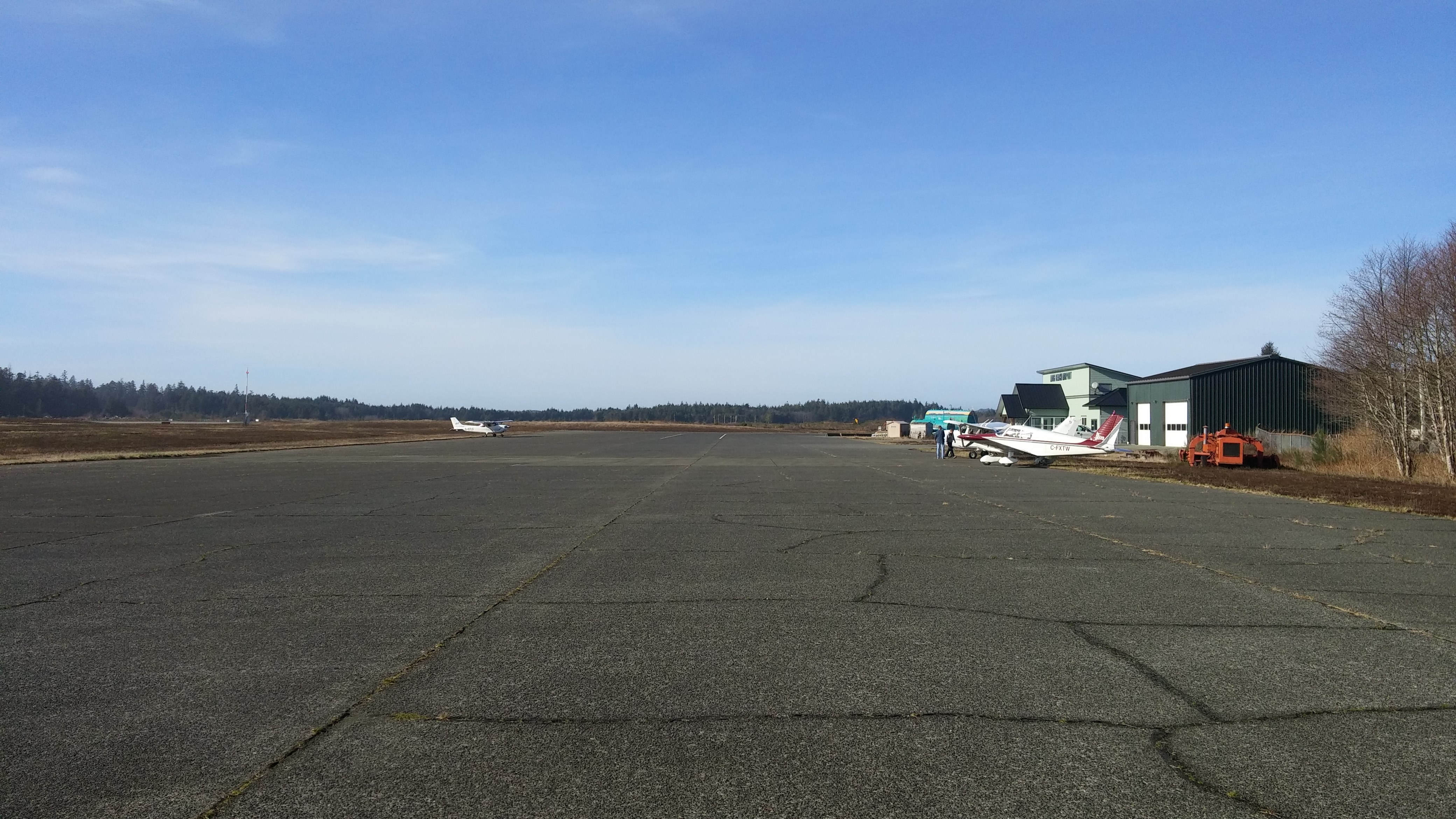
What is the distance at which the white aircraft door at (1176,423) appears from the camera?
49625 mm

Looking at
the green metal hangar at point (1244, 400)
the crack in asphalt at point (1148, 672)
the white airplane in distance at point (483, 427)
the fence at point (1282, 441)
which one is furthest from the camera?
the white airplane in distance at point (483, 427)

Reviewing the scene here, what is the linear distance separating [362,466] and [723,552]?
76.6 feet

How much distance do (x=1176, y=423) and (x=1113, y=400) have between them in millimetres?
11865

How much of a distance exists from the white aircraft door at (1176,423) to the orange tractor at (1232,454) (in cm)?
1883

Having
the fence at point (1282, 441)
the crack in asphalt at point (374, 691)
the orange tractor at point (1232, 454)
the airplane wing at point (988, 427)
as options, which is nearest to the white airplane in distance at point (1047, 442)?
the airplane wing at point (988, 427)

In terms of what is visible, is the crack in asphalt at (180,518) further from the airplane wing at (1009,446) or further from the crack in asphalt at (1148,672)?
the airplane wing at (1009,446)

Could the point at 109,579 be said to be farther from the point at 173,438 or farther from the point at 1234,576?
the point at 173,438

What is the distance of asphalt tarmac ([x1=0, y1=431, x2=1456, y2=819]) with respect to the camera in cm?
368

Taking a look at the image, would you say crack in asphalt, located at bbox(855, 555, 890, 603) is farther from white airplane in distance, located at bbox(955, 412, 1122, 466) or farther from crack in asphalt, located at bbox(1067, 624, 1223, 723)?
white airplane in distance, located at bbox(955, 412, 1122, 466)

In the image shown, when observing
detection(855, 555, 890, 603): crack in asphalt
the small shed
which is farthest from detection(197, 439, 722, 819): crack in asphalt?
the small shed

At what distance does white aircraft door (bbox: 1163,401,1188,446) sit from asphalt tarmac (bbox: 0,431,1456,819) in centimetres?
4004

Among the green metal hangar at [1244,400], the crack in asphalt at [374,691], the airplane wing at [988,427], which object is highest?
the green metal hangar at [1244,400]

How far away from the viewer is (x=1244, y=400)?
48906 mm

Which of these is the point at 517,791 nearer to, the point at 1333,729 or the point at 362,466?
the point at 1333,729
